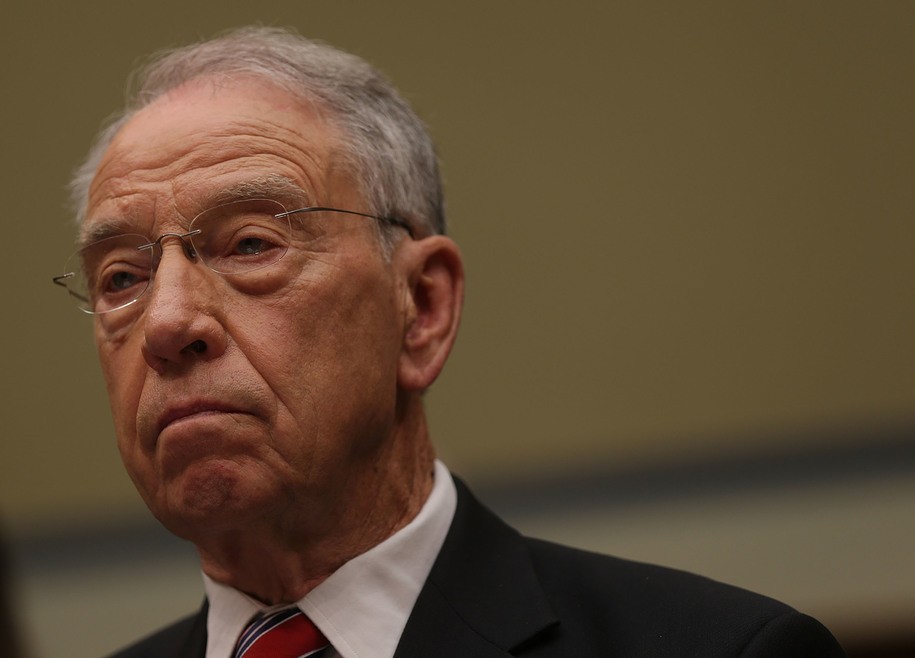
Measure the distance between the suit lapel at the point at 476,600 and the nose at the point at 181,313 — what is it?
560 millimetres

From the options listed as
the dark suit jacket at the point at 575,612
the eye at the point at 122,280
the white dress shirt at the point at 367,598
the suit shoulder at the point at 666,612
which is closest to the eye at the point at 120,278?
the eye at the point at 122,280

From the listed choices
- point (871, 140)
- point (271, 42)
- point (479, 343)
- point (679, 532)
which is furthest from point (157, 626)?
point (871, 140)

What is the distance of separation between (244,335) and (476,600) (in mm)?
610

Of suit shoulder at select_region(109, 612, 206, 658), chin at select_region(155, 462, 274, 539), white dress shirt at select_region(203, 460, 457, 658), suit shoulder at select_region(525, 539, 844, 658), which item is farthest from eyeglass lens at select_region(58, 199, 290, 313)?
suit shoulder at select_region(525, 539, 844, 658)

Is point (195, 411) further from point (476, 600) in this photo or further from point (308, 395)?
point (476, 600)

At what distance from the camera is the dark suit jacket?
1907mm

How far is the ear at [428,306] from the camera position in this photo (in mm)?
2207

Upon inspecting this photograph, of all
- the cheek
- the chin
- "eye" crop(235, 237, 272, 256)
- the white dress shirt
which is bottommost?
the white dress shirt

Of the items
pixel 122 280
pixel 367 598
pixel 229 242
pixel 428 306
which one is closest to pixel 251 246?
pixel 229 242

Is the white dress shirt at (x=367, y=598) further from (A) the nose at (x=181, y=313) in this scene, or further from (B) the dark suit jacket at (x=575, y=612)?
(A) the nose at (x=181, y=313)

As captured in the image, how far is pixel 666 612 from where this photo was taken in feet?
6.63

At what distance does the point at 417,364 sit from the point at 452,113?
242 cm

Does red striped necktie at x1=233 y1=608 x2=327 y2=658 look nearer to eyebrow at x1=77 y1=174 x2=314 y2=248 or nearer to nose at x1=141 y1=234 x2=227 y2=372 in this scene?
nose at x1=141 y1=234 x2=227 y2=372

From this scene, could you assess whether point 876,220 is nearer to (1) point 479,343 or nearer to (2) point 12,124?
(1) point 479,343
